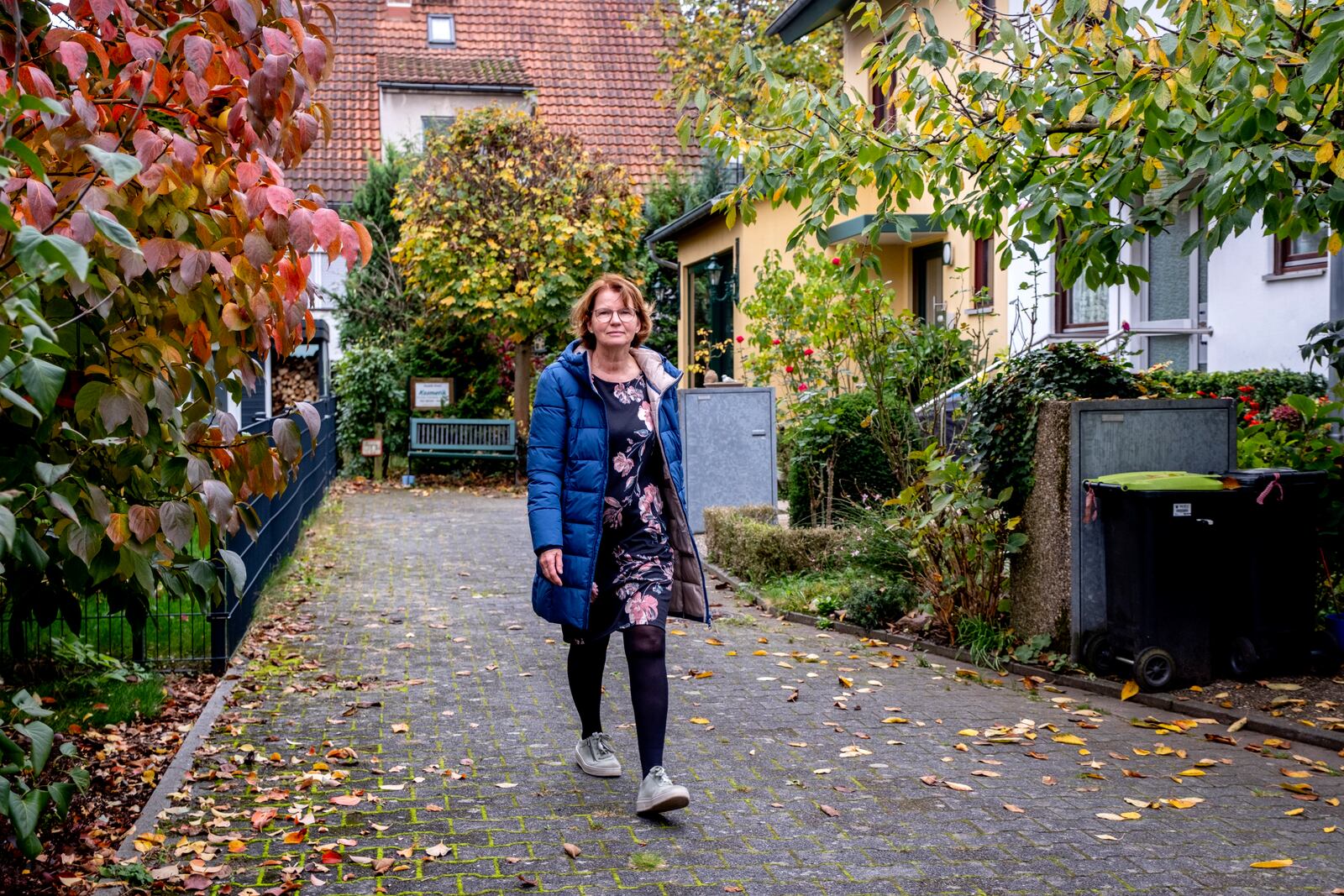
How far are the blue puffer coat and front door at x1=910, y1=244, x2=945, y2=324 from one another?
1214cm

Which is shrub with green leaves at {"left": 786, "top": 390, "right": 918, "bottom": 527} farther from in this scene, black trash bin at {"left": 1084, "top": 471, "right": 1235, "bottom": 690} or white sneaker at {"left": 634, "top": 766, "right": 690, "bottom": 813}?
white sneaker at {"left": 634, "top": 766, "right": 690, "bottom": 813}

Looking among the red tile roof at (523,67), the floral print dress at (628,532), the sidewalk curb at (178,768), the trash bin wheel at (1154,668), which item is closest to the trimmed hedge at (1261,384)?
the trash bin wheel at (1154,668)

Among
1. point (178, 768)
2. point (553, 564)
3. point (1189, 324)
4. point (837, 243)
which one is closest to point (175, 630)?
point (178, 768)

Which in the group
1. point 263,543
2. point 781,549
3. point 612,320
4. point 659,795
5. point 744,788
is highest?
point 612,320

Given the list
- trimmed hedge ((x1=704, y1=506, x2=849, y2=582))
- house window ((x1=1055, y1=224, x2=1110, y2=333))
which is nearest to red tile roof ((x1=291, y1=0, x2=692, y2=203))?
house window ((x1=1055, y1=224, x2=1110, y2=333))

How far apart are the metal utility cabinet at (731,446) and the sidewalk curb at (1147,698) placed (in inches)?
143

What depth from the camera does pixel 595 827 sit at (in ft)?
16.5

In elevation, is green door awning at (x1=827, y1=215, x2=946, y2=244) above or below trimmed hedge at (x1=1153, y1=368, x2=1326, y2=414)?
above

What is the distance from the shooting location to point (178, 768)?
5668mm

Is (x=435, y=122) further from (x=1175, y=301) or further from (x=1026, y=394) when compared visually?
(x=1026, y=394)

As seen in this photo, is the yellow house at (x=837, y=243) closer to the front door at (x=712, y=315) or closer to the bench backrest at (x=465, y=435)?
the front door at (x=712, y=315)

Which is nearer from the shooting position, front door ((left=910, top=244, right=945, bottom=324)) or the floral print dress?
the floral print dress

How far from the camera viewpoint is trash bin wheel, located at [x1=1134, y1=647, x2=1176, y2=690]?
22.8 feet

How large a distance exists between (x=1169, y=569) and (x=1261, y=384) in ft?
14.5
